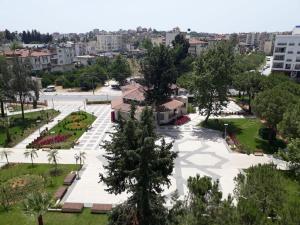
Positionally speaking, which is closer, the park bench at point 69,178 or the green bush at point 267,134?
the park bench at point 69,178

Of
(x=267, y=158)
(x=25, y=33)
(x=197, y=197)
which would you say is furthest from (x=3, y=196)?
(x=25, y=33)

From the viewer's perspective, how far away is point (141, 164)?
17000 mm

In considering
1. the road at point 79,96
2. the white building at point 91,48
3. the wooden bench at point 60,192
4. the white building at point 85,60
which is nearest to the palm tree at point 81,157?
the wooden bench at point 60,192

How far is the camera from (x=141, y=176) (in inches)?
680

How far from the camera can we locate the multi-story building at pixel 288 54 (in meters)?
80.5

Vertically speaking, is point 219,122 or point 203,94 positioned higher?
point 203,94

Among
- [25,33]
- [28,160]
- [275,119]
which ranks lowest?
[28,160]

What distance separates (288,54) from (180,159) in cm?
6160

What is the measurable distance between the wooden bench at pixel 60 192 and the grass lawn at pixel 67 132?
11.8 m

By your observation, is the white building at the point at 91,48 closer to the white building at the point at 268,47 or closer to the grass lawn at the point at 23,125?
the white building at the point at 268,47

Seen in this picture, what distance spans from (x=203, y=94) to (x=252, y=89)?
1345 cm

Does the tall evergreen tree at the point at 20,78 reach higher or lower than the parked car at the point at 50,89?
higher

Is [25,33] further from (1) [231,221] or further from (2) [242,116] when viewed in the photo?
(1) [231,221]

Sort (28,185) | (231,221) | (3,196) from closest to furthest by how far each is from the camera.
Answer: (231,221), (3,196), (28,185)
